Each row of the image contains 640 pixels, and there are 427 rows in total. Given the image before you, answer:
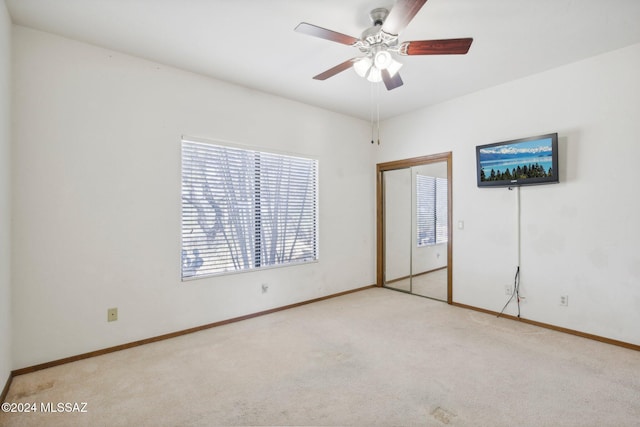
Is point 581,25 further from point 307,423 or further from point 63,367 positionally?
point 63,367

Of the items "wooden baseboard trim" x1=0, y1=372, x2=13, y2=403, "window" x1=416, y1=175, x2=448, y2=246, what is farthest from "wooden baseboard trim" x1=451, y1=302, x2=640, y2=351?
"wooden baseboard trim" x1=0, y1=372, x2=13, y2=403

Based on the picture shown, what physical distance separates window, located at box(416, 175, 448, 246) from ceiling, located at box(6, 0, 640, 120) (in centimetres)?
178

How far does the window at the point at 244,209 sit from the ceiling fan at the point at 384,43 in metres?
1.66

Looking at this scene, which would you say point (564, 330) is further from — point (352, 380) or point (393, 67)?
point (393, 67)

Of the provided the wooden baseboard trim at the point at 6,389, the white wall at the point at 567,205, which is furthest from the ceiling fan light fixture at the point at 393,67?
the wooden baseboard trim at the point at 6,389

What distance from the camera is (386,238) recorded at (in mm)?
5129

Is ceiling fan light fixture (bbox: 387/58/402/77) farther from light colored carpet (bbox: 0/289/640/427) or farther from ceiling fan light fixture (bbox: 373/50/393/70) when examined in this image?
light colored carpet (bbox: 0/289/640/427)

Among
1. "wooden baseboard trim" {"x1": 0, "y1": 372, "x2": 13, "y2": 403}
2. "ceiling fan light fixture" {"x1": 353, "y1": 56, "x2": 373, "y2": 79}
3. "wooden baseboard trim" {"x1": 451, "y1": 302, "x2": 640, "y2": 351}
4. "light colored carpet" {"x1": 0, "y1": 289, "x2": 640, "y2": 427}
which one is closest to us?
"light colored carpet" {"x1": 0, "y1": 289, "x2": 640, "y2": 427}

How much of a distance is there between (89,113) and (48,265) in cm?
137

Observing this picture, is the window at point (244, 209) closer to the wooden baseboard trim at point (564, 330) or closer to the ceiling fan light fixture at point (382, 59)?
the ceiling fan light fixture at point (382, 59)

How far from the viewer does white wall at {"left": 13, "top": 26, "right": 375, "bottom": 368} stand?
244 centimetres

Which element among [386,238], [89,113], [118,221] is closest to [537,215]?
[386,238]

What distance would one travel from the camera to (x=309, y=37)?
8.51ft

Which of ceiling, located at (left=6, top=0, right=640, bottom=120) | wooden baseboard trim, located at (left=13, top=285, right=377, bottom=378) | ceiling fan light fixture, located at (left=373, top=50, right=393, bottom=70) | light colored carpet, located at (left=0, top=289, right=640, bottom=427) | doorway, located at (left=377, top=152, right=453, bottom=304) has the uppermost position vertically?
ceiling, located at (left=6, top=0, right=640, bottom=120)
